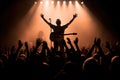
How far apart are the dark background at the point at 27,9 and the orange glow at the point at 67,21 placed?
39 centimetres

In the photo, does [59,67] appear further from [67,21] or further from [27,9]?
[27,9]

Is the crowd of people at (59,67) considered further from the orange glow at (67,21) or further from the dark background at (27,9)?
the dark background at (27,9)

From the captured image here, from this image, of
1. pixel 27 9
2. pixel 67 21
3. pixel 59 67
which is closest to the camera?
pixel 59 67

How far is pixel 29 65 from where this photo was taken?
4.52 m

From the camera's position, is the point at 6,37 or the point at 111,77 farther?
the point at 6,37

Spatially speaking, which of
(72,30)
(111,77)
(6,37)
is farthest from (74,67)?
(6,37)

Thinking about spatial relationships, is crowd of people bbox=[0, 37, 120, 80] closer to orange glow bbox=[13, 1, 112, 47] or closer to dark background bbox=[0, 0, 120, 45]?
orange glow bbox=[13, 1, 112, 47]

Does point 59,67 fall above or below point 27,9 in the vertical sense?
below

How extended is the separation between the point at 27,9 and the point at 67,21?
2213mm

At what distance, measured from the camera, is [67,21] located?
15.8 meters

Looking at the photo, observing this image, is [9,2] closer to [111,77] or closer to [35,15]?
[35,15]

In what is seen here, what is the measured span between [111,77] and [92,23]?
12.1 meters

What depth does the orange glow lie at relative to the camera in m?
15.7

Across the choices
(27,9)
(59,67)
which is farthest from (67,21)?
(59,67)
